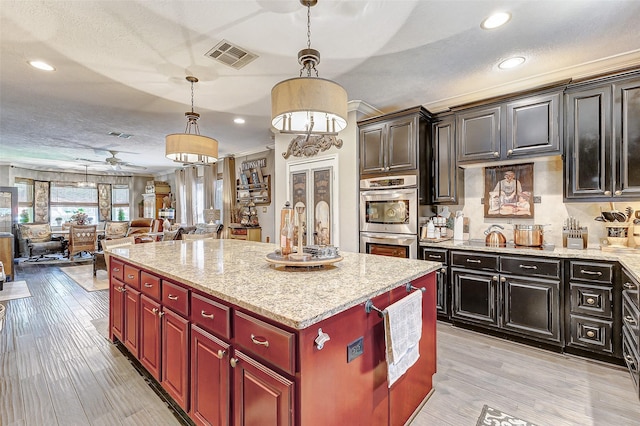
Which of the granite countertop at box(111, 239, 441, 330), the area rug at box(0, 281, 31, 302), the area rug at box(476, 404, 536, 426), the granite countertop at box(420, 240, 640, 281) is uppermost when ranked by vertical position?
the granite countertop at box(111, 239, 441, 330)

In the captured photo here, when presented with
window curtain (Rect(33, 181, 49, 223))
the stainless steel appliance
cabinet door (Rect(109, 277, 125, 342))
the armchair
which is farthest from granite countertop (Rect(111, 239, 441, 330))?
window curtain (Rect(33, 181, 49, 223))

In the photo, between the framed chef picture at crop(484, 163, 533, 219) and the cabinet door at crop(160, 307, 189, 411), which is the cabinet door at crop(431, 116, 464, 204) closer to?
the framed chef picture at crop(484, 163, 533, 219)

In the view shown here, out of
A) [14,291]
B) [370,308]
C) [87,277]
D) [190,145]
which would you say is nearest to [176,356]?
[370,308]

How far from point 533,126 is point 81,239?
955 cm

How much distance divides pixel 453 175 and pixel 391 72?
1.40 meters

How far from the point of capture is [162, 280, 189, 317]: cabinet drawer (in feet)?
5.58

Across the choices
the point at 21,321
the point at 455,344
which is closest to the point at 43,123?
the point at 21,321

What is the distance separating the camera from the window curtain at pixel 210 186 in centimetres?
795

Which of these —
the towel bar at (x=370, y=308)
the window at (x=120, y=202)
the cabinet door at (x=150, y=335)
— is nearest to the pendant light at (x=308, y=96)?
the towel bar at (x=370, y=308)

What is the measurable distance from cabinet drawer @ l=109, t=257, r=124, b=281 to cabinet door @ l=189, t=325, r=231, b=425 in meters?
1.38

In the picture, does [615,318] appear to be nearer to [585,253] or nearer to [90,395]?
[585,253]

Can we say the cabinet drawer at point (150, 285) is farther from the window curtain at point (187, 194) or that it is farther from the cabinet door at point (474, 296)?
the window curtain at point (187, 194)

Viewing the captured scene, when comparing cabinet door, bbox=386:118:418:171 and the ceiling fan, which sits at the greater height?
the ceiling fan

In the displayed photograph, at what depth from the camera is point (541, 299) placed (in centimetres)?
274
